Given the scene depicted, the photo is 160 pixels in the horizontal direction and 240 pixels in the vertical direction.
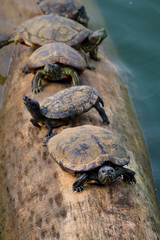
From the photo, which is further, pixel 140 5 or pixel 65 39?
pixel 140 5

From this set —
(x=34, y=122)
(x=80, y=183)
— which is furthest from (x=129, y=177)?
(x=34, y=122)

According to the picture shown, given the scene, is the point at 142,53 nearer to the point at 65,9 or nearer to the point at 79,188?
the point at 65,9

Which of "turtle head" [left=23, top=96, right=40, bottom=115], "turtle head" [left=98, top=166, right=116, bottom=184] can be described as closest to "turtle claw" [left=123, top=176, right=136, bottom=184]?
"turtle head" [left=98, top=166, right=116, bottom=184]

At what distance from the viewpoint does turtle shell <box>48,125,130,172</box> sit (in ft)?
8.70

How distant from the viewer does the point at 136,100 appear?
593 cm

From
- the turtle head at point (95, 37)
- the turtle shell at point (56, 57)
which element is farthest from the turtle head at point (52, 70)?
the turtle head at point (95, 37)

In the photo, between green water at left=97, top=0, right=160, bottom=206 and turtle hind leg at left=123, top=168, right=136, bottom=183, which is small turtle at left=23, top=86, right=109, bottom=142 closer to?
turtle hind leg at left=123, top=168, right=136, bottom=183

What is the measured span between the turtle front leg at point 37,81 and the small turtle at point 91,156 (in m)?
1.49

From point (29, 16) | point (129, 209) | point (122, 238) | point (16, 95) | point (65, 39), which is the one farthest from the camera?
point (29, 16)

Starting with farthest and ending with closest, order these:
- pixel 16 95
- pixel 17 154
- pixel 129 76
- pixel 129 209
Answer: pixel 129 76 < pixel 16 95 < pixel 17 154 < pixel 129 209

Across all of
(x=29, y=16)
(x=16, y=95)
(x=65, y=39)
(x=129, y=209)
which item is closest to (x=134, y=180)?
(x=129, y=209)

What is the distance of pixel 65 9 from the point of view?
22.0 ft

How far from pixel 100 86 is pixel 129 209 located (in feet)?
8.06

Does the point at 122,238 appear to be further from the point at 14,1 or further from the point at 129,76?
the point at 14,1
